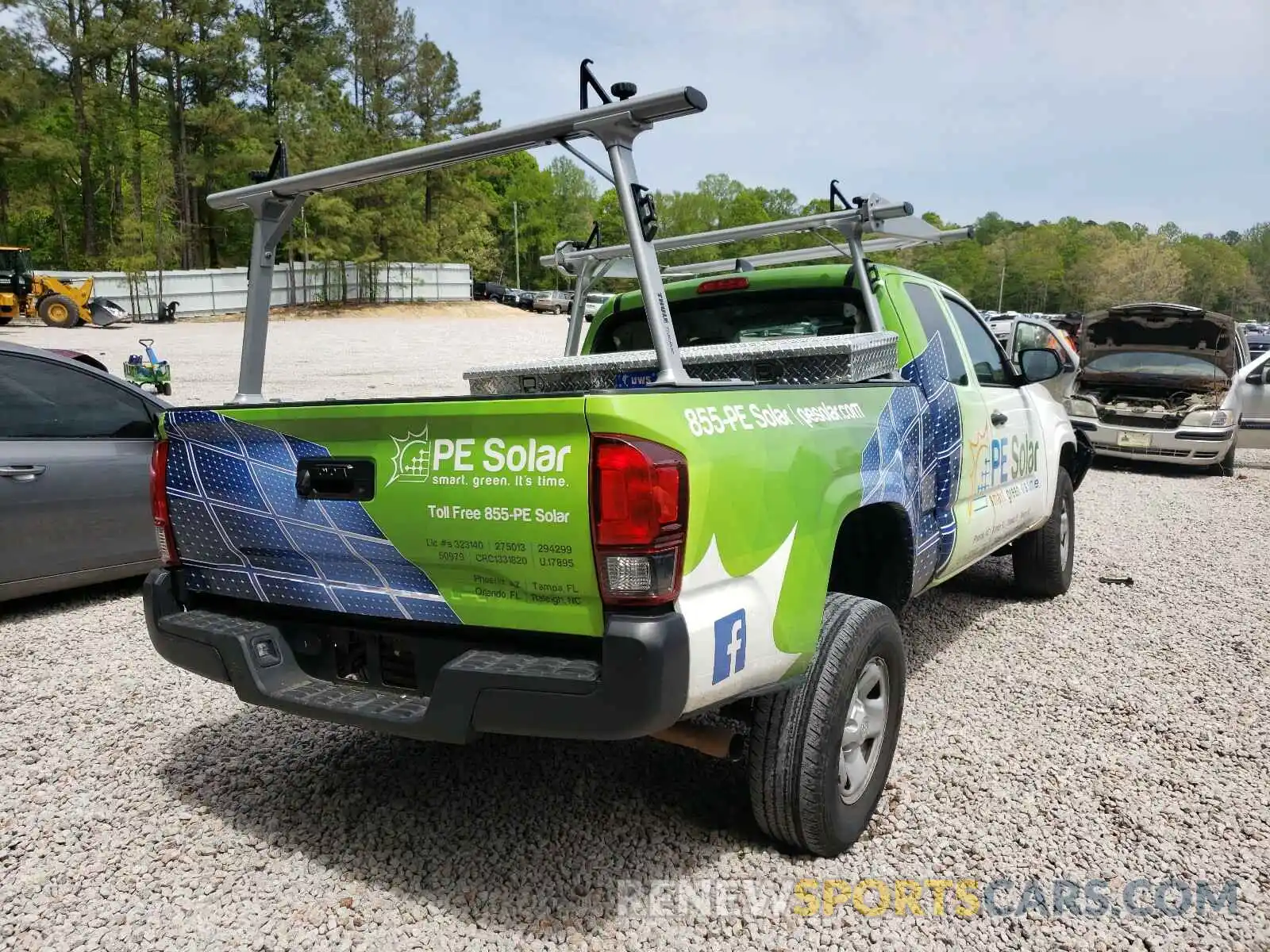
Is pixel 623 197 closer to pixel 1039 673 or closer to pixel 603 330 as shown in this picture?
pixel 603 330

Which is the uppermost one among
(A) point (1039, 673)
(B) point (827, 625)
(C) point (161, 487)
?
(C) point (161, 487)

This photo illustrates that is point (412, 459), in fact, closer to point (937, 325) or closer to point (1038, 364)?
point (937, 325)

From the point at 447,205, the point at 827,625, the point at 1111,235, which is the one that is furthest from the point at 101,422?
the point at 1111,235

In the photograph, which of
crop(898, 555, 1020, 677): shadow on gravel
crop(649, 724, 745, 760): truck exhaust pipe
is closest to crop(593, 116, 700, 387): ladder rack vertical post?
crop(649, 724, 745, 760): truck exhaust pipe

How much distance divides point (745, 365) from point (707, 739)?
5.42 feet

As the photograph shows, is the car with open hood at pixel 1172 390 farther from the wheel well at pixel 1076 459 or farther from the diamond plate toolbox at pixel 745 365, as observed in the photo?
the diamond plate toolbox at pixel 745 365

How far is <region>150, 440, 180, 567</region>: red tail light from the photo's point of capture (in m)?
3.12

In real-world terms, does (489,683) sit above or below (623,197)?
below

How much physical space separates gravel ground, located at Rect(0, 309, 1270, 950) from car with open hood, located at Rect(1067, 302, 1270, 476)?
6777 millimetres

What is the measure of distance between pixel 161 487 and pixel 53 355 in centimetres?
312

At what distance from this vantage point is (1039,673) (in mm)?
4602

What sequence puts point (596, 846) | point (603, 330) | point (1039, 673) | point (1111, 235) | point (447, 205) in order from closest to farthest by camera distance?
point (596, 846) < point (1039, 673) < point (603, 330) < point (447, 205) < point (1111, 235)

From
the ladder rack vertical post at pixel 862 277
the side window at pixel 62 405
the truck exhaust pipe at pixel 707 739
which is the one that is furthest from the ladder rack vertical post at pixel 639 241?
the side window at pixel 62 405

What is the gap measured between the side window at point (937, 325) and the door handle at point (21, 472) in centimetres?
451
